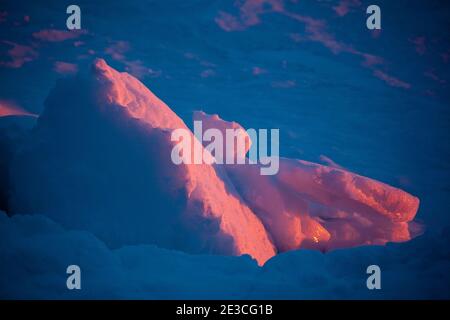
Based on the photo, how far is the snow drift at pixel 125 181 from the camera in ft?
16.0

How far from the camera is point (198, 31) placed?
→ 10.5 metres

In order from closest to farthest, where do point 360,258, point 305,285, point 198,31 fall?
point 305,285 → point 360,258 → point 198,31

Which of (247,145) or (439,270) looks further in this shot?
(247,145)

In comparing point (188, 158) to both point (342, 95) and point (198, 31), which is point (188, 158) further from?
point (342, 95)

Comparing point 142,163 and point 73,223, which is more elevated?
point 142,163

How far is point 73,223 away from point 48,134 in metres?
1.27

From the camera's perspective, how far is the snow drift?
4863 millimetres

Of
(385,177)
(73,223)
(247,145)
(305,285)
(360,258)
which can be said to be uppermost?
(385,177)

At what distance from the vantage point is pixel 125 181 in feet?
16.2

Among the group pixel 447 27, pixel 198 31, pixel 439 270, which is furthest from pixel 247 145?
pixel 447 27

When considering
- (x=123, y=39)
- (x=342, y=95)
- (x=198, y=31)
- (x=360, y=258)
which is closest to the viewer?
(x=360, y=258)

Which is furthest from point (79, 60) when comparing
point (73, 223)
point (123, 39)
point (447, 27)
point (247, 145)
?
point (447, 27)

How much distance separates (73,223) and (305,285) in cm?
306

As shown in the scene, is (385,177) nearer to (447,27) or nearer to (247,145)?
(447,27)
